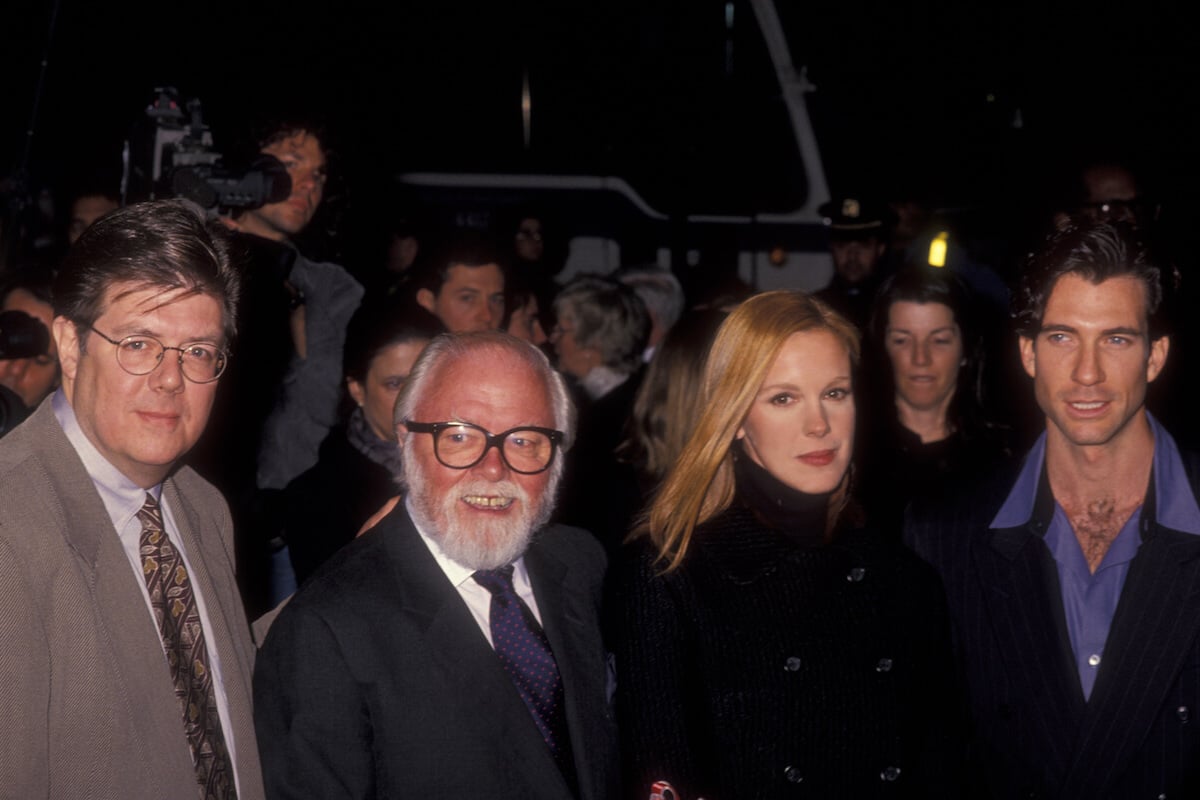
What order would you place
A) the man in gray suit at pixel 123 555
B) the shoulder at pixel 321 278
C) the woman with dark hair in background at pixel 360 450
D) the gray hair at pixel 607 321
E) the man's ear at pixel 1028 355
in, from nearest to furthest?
the man in gray suit at pixel 123 555 < the man's ear at pixel 1028 355 < the woman with dark hair in background at pixel 360 450 < the shoulder at pixel 321 278 < the gray hair at pixel 607 321

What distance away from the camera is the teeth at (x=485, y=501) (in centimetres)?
291

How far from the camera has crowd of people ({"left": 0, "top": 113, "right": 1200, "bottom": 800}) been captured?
252 centimetres

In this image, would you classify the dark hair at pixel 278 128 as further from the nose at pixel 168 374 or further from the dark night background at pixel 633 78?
the dark night background at pixel 633 78

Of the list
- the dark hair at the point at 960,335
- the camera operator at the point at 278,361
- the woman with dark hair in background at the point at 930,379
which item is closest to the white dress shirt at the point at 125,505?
the camera operator at the point at 278,361

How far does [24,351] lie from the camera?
3.93 metres

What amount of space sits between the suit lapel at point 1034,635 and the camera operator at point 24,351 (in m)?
2.70

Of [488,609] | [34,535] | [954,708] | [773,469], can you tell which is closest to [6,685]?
[34,535]

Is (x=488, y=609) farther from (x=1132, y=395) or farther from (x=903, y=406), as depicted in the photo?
(x=903, y=406)

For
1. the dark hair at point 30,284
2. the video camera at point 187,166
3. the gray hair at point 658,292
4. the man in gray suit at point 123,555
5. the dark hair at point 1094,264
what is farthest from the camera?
the gray hair at point 658,292

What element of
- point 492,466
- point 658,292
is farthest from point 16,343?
point 658,292

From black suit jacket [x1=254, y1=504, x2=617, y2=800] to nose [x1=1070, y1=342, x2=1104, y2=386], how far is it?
4.67ft

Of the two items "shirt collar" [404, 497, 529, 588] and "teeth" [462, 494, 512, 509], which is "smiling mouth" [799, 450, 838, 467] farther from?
"shirt collar" [404, 497, 529, 588]

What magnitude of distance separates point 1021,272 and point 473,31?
27.4ft

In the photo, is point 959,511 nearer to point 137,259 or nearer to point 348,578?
point 348,578
